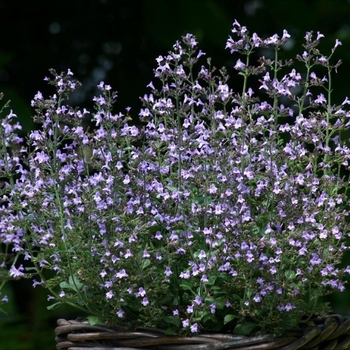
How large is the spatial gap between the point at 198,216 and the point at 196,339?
0.56 ft

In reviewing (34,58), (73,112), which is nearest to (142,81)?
(34,58)

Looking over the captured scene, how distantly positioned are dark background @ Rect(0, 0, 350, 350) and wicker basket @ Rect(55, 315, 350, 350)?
4.33 feet

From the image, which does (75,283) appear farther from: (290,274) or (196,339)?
(290,274)

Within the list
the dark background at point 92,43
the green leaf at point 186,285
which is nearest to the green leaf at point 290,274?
the green leaf at point 186,285

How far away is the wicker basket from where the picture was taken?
1.05 metres

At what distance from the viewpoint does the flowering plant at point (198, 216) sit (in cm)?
105

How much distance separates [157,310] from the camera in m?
1.07

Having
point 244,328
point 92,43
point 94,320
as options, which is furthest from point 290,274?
point 92,43

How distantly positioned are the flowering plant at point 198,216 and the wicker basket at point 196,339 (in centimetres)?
2

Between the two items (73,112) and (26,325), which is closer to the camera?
(73,112)

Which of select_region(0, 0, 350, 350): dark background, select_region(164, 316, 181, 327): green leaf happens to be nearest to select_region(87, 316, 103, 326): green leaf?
select_region(164, 316, 181, 327): green leaf

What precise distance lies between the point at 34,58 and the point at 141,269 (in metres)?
1.72

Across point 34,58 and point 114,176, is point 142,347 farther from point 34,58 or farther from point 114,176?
point 34,58

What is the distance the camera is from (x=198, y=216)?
1085 mm
